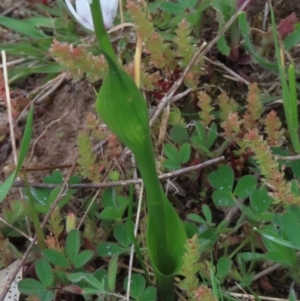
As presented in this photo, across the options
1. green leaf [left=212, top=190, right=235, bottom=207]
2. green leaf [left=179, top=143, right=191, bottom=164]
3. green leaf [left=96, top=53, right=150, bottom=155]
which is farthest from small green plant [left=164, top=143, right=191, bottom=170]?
green leaf [left=96, top=53, right=150, bottom=155]

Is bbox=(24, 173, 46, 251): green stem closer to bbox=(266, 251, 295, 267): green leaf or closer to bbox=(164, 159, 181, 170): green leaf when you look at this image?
bbox=(164, 159, 181, 170): green leaf

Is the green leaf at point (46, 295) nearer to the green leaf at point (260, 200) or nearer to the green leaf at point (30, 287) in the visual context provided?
the green leaf at point (30, 287)

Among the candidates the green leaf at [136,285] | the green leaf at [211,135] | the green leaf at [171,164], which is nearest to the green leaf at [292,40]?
the green leaf at [211,135]

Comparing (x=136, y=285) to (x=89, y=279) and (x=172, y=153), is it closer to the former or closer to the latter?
(x=89, y=279)

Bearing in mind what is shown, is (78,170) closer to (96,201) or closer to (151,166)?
(96,201)

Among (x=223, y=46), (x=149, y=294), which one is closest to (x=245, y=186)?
(x=149, y=294)
